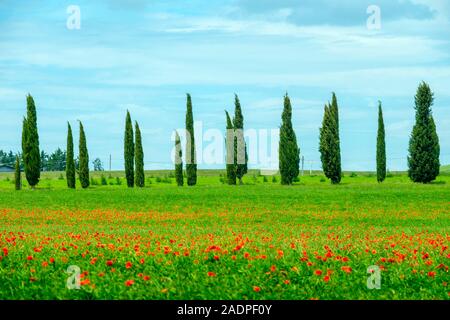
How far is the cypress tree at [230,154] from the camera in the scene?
58000 millimetres

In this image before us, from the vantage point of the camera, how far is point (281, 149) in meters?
55.8

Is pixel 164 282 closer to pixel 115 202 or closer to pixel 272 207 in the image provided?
pixel 272 207

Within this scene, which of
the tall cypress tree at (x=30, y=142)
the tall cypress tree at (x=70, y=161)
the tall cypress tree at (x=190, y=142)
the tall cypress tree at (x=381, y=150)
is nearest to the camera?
the tall cypress tree at (x=30, y=142)

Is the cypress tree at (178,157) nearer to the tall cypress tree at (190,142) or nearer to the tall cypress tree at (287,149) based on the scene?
the tall cypress tree at (190,142)

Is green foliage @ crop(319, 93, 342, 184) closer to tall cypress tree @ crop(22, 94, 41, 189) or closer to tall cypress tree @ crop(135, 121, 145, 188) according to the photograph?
tall cypress tree @ crop(135, 121, 145, 188)

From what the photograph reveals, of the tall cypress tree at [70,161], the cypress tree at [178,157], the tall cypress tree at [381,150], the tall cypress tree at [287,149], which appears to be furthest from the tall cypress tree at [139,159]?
the tall cypress tree at [381,150]

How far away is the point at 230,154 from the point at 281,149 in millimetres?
5679

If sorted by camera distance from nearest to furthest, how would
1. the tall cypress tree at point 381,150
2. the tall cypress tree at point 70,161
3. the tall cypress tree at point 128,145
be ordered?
the tall cypress tree at point 70,161 < the tall cypress tree at point 381,150 < the tall cypress tree at point 128,145

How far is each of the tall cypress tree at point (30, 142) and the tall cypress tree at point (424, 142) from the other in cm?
3365

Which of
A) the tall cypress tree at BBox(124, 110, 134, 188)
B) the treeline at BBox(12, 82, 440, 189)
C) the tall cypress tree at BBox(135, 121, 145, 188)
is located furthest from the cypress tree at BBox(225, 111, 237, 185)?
the tall cypress tree at BBox(124, 110, 134, 188)

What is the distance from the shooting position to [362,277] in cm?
995

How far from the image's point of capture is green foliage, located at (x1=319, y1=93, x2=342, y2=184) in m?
54.8
